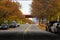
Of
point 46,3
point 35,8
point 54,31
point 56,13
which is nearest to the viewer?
point 54,31

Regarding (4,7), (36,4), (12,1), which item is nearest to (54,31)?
(4,7)

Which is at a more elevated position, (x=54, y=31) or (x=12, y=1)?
(x=12, y=1)

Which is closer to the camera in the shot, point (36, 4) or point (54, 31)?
point (54, 31)

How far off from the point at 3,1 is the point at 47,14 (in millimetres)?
12784

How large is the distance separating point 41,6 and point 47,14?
3676 millimetres

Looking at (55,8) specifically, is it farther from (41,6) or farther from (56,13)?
Answer: (41,6)

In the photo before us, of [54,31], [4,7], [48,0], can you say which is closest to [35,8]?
[48,0]

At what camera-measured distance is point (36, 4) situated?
209ft

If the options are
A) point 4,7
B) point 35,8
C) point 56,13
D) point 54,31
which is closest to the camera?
point 54,31

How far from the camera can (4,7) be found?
5350 cm

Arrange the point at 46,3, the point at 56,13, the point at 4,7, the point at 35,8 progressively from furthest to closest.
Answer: the point at 35,8 < the point at 46,3 < the point at 56,13 < the point at 4,7

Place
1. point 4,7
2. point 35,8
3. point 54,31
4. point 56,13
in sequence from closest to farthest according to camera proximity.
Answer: point 54,31 → point 4,7 → point 56,13 → point 35,8

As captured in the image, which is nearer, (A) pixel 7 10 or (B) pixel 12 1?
(A) pixel 7 10

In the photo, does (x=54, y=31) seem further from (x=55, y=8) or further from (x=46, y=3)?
(x=46, y=3)
